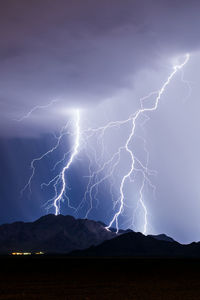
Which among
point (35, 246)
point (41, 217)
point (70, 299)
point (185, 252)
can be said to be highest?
point (41, 217)

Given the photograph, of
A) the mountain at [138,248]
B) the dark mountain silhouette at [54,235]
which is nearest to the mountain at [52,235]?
the dark mountain silhouette at [54,235]

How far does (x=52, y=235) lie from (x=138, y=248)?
63.4 m

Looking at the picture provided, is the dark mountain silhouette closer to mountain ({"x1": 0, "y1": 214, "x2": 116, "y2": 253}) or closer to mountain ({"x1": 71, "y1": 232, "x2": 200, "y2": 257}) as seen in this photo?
mountain ({"x1": 0, "y1": 214, "x2": 116, "y2": 253})

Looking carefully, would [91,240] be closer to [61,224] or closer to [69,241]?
[69,241]

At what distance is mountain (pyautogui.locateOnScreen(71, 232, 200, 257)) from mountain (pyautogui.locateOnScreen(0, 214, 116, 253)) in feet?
132

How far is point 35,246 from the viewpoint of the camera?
175m

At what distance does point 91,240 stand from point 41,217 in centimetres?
3417

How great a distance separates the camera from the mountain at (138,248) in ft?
387

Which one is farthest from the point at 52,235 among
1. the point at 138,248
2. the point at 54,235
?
the point at 138,248

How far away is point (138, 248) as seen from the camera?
12306cm

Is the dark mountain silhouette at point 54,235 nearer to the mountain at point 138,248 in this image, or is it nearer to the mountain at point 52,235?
the mountain at point 52,235

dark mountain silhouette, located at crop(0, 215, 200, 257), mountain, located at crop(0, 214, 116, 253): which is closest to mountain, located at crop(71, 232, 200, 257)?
dark mountain silhouette, located at crop(0, 215, 200, 257)

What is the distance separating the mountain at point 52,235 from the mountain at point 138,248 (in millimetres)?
40199

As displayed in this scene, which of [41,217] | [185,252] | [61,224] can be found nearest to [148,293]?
[185,252]
